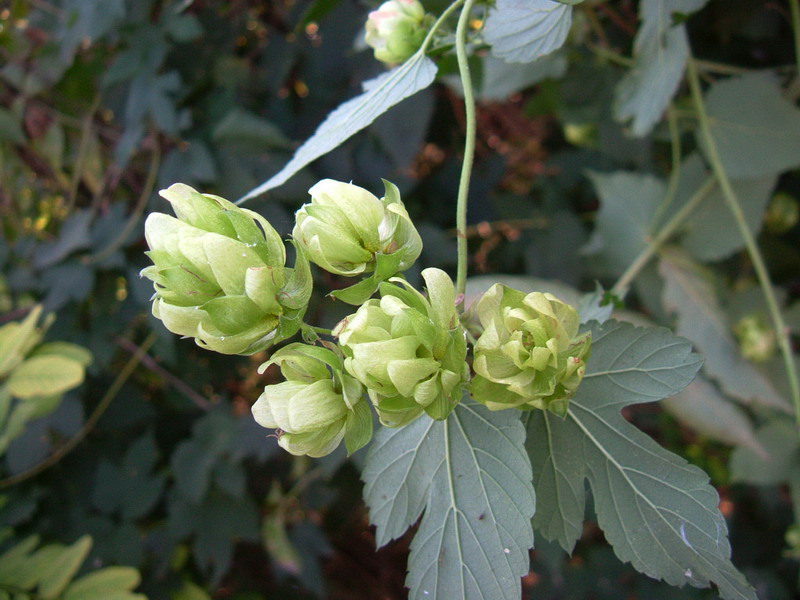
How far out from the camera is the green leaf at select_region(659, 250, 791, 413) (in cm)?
97

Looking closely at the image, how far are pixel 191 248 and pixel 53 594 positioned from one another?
2.21ft

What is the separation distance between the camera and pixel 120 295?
48.8 inches

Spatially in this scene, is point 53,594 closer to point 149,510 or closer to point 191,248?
point 149,510

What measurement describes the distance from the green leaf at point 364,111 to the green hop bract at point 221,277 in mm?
94

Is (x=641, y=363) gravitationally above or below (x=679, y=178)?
above

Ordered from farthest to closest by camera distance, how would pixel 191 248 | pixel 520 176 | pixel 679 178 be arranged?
pixel 520 176 < pixel 679 178 < pixel 191 248

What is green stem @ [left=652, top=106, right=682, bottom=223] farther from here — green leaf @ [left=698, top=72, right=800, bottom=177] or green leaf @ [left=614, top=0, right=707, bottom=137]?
green leaf @ [left=614, top=0, right=707, bottom=137]

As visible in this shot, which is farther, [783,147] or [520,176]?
[520,176]

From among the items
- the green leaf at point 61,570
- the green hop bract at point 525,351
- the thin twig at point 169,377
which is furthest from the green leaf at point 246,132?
the green hop bract at point 525,351

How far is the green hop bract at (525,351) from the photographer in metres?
0.42

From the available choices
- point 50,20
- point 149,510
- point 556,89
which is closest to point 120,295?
point 149,510

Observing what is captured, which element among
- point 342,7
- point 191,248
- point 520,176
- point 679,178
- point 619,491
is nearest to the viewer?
point 191,248

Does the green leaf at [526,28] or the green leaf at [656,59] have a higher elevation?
the green leaf at [526,28]

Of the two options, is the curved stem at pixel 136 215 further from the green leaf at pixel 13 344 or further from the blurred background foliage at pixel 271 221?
the green leaf at pixel 13 344
